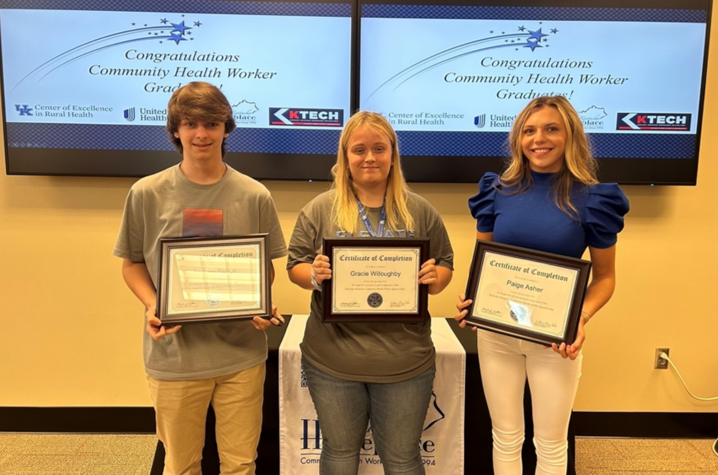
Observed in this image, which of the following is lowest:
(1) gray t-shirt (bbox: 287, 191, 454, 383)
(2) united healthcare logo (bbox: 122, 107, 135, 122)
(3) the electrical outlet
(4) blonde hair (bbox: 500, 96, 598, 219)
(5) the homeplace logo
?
(5) the homeplace logo

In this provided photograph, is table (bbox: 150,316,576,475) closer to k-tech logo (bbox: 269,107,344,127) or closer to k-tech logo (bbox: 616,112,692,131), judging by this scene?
k-tech logo (bbox: 269,107,344,127)

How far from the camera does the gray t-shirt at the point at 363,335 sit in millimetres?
1597

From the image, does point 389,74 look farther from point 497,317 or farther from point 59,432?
point 59,432

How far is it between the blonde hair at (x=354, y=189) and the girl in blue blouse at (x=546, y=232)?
0.33 metres

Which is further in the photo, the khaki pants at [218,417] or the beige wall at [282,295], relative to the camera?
the beige wall at [282,295]

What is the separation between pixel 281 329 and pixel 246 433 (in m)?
0.71

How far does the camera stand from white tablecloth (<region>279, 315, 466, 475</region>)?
2.14 metres

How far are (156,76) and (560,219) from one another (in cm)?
201

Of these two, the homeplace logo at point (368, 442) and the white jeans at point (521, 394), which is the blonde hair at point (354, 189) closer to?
the white jeans at point (521, 394)

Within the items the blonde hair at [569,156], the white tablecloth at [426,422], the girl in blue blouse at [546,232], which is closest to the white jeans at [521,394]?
the girl in blue blouse at [546,232]

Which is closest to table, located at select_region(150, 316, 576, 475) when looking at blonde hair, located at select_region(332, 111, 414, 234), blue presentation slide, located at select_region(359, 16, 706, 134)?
blonde hair, located at select_region(332, 111, 414, 234)

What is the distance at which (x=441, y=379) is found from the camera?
2.14 metres

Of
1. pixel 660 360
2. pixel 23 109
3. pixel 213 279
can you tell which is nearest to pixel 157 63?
pixel 23 109

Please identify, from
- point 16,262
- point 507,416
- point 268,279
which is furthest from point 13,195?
point 507,416
